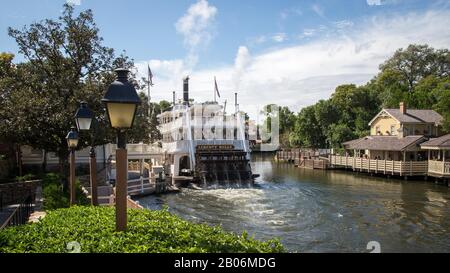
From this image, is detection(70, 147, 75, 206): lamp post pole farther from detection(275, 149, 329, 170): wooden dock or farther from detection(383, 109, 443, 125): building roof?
detection(275, 149, 329, 170): wooden dock

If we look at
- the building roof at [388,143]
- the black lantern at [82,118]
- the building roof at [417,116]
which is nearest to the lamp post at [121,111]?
the black lantern at [82,118]

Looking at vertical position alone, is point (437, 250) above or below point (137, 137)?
below

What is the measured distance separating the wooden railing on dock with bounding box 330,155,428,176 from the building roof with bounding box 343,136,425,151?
1.75m

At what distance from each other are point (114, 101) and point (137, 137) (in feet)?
57.6

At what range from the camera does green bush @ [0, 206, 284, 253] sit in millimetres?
4734

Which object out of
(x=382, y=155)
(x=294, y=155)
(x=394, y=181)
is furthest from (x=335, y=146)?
(x=394, y=181)

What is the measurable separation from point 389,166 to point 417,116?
1088 cm

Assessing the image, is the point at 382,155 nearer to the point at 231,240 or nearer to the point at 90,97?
the point at 90,97

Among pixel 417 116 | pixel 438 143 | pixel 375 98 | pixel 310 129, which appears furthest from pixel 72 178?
pixel 375 98

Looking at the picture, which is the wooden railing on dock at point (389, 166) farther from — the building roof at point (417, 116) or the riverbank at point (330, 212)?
the building roof at point (417, 116)

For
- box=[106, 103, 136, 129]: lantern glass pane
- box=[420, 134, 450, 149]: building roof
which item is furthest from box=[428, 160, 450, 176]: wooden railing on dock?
box=[106, 103, 136, 129]: lantern glass pane

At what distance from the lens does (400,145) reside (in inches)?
1523

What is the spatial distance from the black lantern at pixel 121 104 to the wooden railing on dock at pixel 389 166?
3572cm

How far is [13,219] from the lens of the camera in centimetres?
1042
